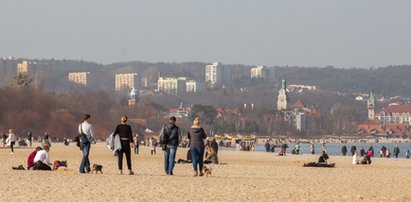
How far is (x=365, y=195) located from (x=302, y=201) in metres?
1.66

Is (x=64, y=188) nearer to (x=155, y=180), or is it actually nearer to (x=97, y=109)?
(x=155, y=180)

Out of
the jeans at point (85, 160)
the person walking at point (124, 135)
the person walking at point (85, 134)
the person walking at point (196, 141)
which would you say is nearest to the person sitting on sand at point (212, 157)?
the jeans at point (85, 160)

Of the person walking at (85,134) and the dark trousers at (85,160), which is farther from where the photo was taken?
the dark trousers at (85,160)

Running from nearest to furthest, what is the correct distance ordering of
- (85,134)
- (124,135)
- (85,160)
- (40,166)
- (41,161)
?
(124,135)
(85,134)
(85,160)
(40,166)
(41,161)

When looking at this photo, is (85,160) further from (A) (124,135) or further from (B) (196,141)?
(B) (196,141)

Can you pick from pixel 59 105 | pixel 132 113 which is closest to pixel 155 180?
pixel 59 105

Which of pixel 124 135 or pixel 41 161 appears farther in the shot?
pixel 41 161

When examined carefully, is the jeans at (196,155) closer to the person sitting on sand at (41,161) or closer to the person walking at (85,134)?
the person walking at (85,134)

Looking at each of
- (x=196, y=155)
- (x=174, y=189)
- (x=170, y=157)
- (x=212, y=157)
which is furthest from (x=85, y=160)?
(x=212, y=157)

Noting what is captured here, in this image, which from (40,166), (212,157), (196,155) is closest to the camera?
(196,155)

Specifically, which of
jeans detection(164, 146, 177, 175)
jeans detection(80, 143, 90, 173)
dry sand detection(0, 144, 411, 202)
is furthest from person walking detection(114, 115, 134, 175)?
jeans detection(164, 146, 177, 175)

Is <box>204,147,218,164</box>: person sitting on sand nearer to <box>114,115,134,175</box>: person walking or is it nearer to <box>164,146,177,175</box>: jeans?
<box>164,146,177,175</box>: jeans

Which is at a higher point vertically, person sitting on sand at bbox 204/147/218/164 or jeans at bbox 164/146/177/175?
person sitting on sand at bbox 204/147/218/164

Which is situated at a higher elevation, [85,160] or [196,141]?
[196,141]
